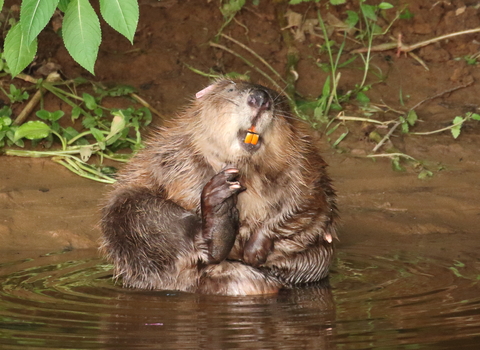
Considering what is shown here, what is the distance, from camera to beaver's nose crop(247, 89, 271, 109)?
10.8 feet

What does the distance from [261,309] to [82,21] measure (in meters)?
1.16

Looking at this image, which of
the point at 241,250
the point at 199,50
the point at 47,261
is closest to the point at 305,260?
the point at 241,250

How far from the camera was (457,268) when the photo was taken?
12.4 ft

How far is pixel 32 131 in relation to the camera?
5.05 metres

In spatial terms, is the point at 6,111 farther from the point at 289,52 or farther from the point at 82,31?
the point at 82,31

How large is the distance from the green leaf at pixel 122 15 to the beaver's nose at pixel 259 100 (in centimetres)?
63

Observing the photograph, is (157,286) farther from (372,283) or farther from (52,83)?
(52,83)

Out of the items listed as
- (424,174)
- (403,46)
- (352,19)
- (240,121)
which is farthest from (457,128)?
(240,121)

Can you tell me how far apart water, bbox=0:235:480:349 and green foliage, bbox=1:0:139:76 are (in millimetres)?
831

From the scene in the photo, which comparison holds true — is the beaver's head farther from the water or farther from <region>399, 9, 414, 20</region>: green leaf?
<region>399, 9, 414, 20</region>: green leaf

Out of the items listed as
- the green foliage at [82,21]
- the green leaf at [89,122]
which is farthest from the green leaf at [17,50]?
the green leaf at [89,122]

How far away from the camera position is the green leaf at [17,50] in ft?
10.2

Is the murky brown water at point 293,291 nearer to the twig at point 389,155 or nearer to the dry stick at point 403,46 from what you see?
the twig at point 389,155

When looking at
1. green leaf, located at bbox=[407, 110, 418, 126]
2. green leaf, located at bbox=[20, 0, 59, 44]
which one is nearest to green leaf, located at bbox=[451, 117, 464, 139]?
green leaf, located at bbox=[407, 110, 418, 126]
